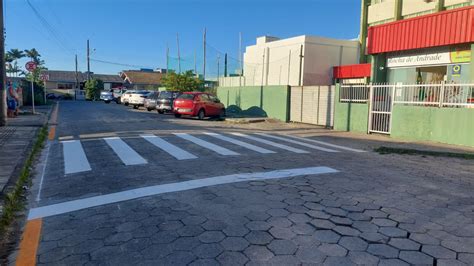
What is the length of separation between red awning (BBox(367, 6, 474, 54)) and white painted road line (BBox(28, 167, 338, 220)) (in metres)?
11.1

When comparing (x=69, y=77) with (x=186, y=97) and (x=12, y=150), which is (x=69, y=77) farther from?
(x=12, y=150)

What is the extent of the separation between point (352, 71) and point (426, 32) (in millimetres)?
13347

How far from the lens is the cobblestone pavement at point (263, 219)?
356cm

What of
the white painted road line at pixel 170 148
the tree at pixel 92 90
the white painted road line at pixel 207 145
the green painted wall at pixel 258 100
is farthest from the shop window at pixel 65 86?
the white painted road line at pixel 170 148

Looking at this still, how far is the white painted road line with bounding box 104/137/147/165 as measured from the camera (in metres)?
8.03

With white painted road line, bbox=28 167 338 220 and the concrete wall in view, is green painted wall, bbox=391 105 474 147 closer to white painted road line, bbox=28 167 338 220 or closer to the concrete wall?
white painted road line, bbox=28 167 338 220

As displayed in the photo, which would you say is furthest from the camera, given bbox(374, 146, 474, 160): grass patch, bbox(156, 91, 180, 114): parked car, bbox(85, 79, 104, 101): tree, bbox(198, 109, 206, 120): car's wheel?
bbox(85, 79, 104, 101): tree

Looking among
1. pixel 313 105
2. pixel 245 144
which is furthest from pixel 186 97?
pixel 245 144

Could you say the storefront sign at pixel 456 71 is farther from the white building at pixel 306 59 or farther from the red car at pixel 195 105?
the white building at pixel 306 59

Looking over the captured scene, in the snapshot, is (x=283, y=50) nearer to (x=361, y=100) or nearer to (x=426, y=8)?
(x=426, y=8)

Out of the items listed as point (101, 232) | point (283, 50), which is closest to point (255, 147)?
point (101, 232)

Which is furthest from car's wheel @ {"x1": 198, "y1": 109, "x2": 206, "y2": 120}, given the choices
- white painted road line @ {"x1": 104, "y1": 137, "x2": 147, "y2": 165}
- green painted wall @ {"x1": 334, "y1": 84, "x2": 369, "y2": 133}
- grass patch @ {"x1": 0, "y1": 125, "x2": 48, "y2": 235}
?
grass patch @ {"x1": 0, "y1": 125, "x2": 48, "y2": 235}

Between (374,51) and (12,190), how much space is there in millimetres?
18016

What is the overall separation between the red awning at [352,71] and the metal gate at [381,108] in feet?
40.5
